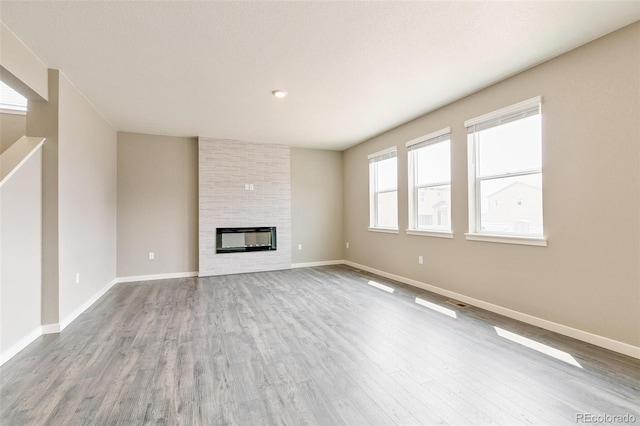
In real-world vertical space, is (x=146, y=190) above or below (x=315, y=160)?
below

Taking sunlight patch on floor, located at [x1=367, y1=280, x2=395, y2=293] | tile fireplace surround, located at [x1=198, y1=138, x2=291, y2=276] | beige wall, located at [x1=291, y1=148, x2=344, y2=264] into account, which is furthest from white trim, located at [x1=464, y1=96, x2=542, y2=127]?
tile fireplace surround, located at [x1=198, y1=138, x2=291, y2=276]

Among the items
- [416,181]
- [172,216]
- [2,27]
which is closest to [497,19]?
[416,181]

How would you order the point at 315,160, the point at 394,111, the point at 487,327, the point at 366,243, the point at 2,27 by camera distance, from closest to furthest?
1. the point at 2,27
2. the point at 487,327
3. the point at 394,111
4. the point at 366,243
5. the point at 315,160

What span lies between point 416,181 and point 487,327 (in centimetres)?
243

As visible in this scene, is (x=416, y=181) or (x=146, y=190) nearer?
(x=416, y=181)

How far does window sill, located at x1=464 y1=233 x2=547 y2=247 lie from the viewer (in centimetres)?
283

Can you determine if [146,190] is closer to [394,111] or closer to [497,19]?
[394,111]

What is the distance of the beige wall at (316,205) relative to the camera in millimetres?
6352

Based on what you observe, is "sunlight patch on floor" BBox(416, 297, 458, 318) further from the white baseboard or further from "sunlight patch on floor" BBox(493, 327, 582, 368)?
the white baseboard

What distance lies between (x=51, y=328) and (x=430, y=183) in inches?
192

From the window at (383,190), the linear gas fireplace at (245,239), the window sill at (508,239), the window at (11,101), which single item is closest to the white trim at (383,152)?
the window at (383,190)

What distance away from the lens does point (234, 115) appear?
4258 millimetres

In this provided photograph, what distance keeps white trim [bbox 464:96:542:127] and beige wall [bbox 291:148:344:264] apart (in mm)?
3493

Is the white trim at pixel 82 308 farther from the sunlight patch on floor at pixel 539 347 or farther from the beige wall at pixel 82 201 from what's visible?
the sunlight patch on floor at pixel 539 347
